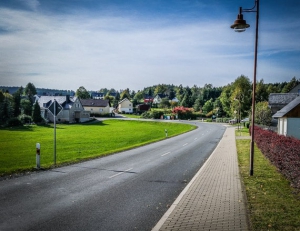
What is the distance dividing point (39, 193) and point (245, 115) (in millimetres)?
67622

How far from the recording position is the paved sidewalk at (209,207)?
644 centimetres

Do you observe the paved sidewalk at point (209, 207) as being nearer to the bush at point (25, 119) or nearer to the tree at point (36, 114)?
the bush at point (25, 119)

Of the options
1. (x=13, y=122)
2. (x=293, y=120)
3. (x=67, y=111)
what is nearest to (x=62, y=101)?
(x=67, y=111)

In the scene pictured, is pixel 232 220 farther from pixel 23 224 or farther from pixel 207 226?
pixel 23 224

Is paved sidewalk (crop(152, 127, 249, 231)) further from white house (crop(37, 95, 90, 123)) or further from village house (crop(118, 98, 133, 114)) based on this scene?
village house (crop(118, 98, 133, 114))

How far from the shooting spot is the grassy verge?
6.48 m

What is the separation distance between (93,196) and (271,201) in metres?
5.90

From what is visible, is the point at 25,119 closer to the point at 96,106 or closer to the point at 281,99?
the point at 96,106

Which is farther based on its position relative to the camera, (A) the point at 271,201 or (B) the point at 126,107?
(B) the point at 126,107

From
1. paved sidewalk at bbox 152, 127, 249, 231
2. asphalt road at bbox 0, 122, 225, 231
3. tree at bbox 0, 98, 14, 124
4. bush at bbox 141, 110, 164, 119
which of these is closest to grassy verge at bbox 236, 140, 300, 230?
paved sidewalk at bbox 152, 127, 249, 231

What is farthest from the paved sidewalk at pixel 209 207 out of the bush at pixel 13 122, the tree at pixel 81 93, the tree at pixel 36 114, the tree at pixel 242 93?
the tree at pixel 81 93

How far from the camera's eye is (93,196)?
8.81 m

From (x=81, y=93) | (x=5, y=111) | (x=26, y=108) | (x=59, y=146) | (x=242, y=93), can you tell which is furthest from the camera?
(x=81, y=93)

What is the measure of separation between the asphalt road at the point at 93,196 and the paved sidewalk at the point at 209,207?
451mm
